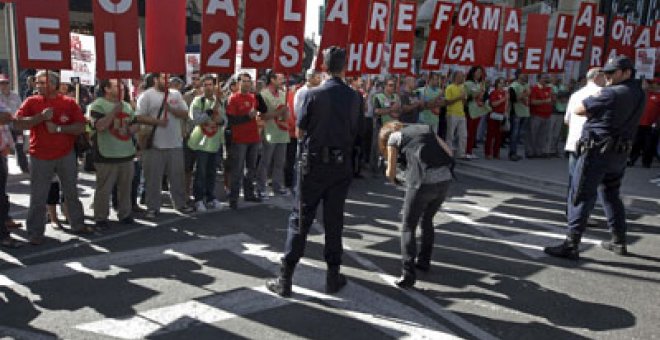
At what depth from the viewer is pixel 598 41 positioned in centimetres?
1302

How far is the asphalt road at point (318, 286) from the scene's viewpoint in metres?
4.34

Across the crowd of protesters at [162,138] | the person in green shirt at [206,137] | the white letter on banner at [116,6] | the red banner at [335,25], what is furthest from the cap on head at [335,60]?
the red banner at [335,25]

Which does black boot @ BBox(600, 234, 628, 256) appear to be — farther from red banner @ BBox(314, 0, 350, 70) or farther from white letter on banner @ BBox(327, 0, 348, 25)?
white letter on banner @ BBox(327, 0, 348, 25)

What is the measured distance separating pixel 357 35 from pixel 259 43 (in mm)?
2507

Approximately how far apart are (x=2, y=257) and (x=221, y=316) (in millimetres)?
2936

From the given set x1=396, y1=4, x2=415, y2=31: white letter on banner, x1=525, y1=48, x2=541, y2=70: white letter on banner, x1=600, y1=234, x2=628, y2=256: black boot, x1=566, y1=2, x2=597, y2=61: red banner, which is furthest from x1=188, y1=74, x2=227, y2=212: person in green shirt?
x1=566, y1=2, x2=597, y2=61: red banner

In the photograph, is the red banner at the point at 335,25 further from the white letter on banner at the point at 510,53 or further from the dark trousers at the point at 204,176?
the white letter on banner at the point at 510,53

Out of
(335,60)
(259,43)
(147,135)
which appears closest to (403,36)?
(259,43)

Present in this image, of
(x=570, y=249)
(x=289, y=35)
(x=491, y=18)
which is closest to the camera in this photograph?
(x=570, y=249)

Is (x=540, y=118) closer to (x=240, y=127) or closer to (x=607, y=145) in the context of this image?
(x=607, y=145)

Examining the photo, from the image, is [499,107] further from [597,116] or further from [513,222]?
[597,116]

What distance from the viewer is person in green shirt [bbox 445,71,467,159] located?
12.3 metres

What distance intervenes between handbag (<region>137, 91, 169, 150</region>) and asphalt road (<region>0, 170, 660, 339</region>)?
1.01 m

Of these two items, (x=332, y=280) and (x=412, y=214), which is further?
(x=412, y=214)
